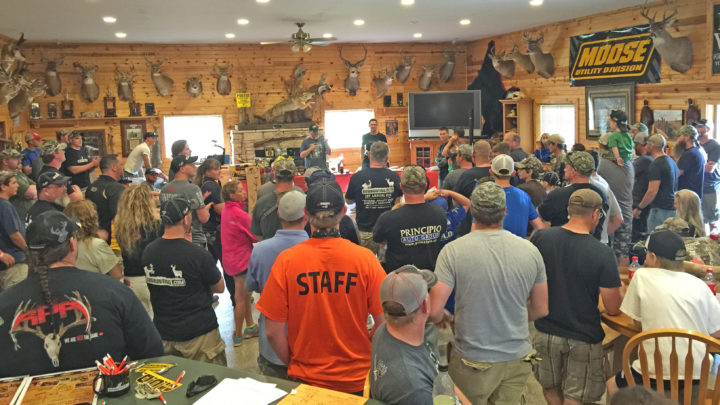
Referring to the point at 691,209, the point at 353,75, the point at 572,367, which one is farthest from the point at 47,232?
the point at 353,75

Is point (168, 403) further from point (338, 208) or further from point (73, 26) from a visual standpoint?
point (73, 26)

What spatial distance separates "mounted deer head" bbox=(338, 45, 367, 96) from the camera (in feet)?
43.4

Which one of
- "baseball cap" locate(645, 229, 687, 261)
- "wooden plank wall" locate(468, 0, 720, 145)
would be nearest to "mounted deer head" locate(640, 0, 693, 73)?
"wooden plank wall" locate(468, 0, 720, 145)

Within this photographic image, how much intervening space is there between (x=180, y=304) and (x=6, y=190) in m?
2.50

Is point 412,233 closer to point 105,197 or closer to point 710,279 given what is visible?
point 710,279

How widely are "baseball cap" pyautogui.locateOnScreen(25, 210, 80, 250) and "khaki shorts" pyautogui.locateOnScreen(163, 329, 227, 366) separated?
1.15 meters

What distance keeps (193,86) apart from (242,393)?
11.2 m

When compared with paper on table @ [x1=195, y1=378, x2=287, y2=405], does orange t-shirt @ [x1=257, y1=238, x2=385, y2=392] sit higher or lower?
higher

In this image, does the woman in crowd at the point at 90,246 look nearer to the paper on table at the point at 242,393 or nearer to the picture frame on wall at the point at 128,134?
the paper on table at the point at 242,393

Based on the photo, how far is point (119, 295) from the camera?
7.86 ft

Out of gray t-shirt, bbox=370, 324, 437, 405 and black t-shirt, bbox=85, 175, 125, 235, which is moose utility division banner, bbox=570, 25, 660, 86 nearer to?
black t-shirt, bbox=85, 175, 125, 235

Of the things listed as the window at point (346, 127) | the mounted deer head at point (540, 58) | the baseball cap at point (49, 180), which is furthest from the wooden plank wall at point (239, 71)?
the baseball cap at point (49, 180)

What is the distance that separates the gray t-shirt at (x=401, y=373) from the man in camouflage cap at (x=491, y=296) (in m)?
0.72

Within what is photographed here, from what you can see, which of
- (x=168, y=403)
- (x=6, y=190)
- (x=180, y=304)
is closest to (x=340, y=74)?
(x=6, y=190)
